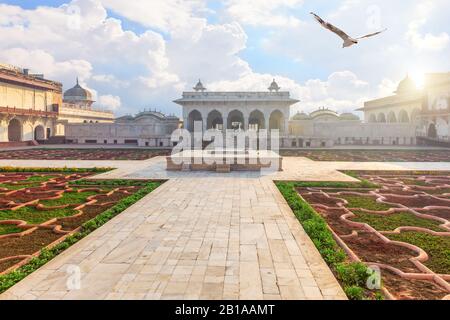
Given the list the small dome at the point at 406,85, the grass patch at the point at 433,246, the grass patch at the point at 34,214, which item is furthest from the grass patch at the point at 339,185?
the small dome at the point at 406,85

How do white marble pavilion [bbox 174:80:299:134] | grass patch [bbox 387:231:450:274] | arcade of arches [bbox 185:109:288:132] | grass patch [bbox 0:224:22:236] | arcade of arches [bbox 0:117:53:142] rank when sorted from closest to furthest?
grass patch [bbox 387:231:450:274]
grass patch [bbox 0:224:22:236]
arcade of arches [bbox 0:117:53:142]
white marble pavilion [bbox 174:80:299:134]
arcade of arches [bbox 185:109:288:132]

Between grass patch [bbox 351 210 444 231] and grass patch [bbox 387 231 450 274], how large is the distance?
415 millimetres

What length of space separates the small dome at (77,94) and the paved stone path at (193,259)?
49268 mm

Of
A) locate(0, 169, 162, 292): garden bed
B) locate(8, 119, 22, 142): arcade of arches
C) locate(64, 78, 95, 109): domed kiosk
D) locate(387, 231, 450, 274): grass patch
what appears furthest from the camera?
locate(64, 78, 95, 109): domed kiosk

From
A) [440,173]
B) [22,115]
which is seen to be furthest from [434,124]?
[22,115]

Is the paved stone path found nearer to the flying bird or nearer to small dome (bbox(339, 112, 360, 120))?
the flying bird

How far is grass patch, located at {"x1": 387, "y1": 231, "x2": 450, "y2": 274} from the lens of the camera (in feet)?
13.9

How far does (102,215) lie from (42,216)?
1.30m

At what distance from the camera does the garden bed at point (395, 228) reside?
153 inches

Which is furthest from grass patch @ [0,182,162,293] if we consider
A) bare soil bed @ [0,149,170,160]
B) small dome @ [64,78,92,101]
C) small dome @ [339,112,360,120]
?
small dome @ [64,78,92,101]

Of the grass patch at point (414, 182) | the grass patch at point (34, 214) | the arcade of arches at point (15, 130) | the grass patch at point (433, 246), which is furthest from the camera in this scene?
the arcade of arches at point (15, 130)

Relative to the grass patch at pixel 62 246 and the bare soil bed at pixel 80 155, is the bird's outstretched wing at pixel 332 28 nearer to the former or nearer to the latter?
the grass patch at pixel 62 246

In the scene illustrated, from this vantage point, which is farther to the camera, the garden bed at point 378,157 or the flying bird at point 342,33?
the garden bed at point 378,157
